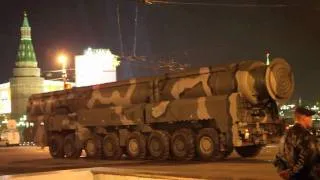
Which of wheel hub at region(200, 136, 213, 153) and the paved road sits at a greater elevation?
wheel hub at region(200, 136, 213, 153)

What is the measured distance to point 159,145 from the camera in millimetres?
24266

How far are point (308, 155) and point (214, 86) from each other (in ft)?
48.1

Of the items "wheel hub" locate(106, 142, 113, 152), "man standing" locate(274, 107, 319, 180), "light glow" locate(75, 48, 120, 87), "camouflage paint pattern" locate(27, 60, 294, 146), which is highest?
"light glow" locate(75, 48, 120, 87)

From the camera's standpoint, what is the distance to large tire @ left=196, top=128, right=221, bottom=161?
22000 millimetres

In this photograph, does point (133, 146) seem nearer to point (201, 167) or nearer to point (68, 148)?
point (68, 148)

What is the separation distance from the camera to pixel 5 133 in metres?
65.7

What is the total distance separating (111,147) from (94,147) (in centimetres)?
137

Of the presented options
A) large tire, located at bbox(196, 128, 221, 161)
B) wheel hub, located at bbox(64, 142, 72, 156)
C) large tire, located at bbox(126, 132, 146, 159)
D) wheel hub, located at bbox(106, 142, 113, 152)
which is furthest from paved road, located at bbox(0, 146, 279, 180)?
wheel hub, located at bbox(64, 142, 72, 156)

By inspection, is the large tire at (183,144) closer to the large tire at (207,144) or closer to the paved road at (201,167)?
the large tire at (207,144)

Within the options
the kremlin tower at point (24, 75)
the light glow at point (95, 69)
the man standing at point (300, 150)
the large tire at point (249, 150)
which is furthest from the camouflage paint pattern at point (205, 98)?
the kremlin tower at point (24, 75)

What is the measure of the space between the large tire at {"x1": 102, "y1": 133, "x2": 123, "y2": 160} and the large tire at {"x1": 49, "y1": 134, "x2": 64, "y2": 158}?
3618mm

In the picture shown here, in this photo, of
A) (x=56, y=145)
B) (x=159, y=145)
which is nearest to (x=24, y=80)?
(x=56, y=145)

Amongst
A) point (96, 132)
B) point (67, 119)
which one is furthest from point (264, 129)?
point (67, 119)

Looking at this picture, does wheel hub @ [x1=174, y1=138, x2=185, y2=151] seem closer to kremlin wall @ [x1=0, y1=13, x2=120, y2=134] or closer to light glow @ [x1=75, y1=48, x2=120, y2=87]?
light glow @ [x1=75, y1=48, x2=120, y2=87]
